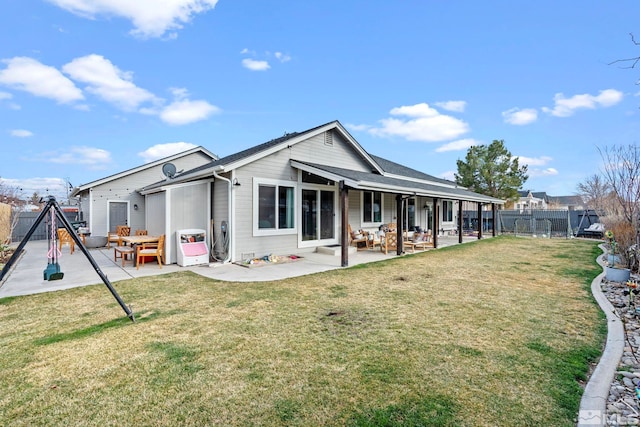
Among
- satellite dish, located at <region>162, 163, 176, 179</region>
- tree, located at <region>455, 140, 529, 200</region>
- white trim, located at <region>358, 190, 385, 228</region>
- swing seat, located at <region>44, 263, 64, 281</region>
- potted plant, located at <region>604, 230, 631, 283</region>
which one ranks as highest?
tree, located at <region>455, 140, 529, 200</region>

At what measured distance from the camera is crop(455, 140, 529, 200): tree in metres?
28.8

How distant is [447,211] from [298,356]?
18.7m

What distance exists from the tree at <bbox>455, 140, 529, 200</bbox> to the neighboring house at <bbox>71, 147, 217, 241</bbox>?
1040 inches

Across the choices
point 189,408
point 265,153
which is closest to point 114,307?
point 189,408

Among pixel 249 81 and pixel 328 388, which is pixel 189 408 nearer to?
pixel 328 388

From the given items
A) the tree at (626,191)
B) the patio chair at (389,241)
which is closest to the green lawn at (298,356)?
the tree at (626,191)

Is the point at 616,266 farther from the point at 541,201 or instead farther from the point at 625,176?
the point at 541,201

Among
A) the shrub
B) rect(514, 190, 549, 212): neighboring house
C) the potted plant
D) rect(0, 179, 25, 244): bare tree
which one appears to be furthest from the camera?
rect(514, 190, 549, 212): neighboring house

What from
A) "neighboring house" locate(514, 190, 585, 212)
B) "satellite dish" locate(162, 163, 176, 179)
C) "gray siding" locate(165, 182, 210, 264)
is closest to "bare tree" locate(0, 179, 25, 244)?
"satellite dish" locate(162, 163, 176, 179)

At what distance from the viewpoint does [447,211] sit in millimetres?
19750

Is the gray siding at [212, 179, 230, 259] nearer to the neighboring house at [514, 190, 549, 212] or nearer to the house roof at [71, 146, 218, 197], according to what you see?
the house roof at [71, 146, 218, 197]

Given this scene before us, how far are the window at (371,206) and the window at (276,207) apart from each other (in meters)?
4.01

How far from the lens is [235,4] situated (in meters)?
11.5

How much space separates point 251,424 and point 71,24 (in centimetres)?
1437
